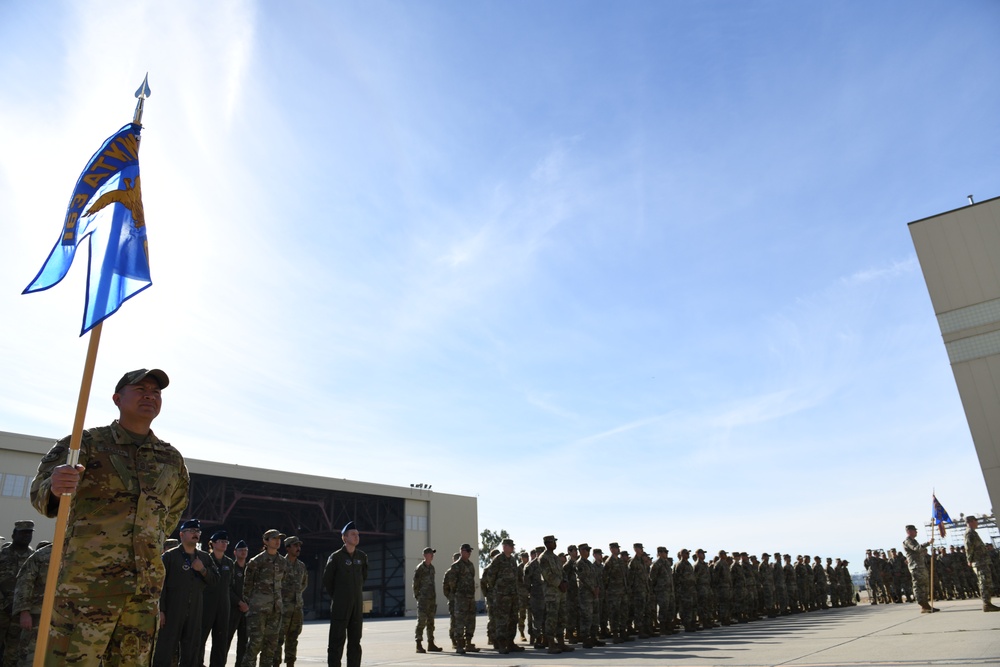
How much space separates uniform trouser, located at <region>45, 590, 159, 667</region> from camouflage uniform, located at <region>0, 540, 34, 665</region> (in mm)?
4552

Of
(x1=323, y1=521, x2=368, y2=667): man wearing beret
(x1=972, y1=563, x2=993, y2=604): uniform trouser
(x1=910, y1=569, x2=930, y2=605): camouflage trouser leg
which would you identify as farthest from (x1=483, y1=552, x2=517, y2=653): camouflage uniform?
(x1=910, y1=569, x2=930, y2=605): camouflage trouser leg

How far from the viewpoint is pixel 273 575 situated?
24.9 feet

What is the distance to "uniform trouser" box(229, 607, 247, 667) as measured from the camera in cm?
730

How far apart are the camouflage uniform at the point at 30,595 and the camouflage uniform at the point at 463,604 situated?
18.5ft

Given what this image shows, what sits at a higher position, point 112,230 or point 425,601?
point 112,230

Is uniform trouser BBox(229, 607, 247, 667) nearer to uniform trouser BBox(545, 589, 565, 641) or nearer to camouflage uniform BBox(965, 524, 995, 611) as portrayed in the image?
uniform trouser BBox(545, 589, 565, 641)

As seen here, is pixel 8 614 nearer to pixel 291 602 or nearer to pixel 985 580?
pixel 291 602

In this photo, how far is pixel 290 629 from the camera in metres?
7.82

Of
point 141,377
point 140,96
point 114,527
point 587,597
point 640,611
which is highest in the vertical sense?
point 140,96

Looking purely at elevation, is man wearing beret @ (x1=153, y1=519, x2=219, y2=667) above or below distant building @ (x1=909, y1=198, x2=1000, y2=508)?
below

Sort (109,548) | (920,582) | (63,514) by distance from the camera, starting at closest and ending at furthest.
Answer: (63,514)
(109,548)
(920,582)

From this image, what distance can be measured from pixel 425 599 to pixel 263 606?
4.36 m

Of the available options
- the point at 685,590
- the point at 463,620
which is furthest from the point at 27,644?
the point at 685,590

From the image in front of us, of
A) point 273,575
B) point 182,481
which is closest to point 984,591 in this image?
point 273,575
